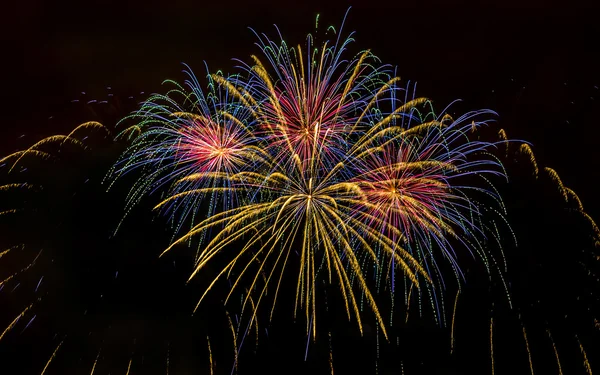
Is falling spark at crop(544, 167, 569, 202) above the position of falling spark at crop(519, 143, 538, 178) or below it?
below

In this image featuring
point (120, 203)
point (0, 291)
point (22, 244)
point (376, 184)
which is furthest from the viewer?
point (120, 203)

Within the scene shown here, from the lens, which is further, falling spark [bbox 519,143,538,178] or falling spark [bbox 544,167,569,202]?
falling spark [bbox 544,167,569,202]

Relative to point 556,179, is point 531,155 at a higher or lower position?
higher

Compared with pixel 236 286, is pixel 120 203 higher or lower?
higher

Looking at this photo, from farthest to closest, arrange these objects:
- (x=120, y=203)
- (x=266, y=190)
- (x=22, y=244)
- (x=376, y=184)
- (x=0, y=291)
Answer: (x=120, y=203)
(x=22, y=244)
(x=0, y=291)
(x=266, y=190)
(x=376, y=184)

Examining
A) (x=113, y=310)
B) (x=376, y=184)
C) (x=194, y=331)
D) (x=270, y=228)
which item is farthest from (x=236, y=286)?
(x=376, y=184)

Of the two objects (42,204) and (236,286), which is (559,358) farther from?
(42,204)

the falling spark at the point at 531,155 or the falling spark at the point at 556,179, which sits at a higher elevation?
the falling spark at the point at 531,155

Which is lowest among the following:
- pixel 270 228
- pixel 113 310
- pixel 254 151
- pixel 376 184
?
pixel 113 310

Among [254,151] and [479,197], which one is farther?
[479,197]

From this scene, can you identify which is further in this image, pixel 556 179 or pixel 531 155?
pixel 556 179

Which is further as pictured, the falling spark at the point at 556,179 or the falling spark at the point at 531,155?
the falling spark at the point at 556,179
